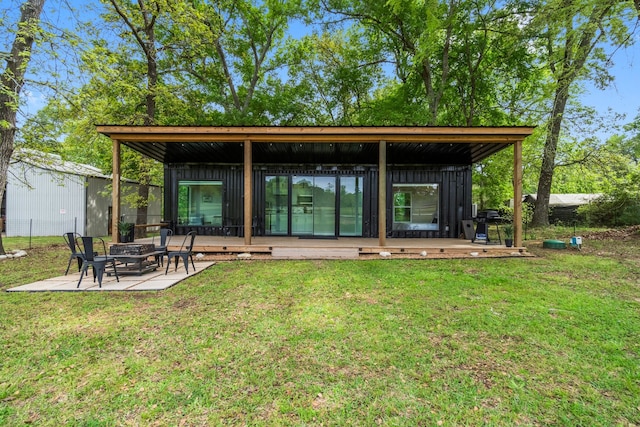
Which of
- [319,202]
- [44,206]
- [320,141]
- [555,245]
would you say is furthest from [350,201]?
[44,206]

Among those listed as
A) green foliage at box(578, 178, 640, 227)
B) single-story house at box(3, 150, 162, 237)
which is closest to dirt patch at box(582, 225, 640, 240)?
green foliage at box(578, 178, 640, 227)

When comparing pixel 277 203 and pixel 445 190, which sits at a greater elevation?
pixel 445 190

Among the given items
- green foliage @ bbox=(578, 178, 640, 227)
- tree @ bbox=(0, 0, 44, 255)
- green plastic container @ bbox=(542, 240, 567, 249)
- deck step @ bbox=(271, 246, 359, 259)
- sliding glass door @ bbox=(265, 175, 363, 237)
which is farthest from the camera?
green foliage @ bbox=(578, 178, 640, 227)

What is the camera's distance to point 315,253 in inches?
270

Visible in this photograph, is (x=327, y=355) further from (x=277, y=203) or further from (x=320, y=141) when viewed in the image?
(x=277, y=203)

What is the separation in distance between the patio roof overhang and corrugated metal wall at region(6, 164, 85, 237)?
836 centimetres

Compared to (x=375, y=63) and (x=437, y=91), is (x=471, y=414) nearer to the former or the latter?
(x=437, y=91)

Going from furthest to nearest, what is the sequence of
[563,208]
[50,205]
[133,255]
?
[563,208] → [50,205] → [133,255]

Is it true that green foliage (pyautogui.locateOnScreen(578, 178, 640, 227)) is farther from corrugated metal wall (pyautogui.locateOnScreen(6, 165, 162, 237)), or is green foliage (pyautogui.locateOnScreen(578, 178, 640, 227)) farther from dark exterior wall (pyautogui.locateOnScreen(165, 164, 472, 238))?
corrugated metal wall (pyautogui.locateOnScreen(6, 165, 162, 237))

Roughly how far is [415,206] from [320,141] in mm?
4154

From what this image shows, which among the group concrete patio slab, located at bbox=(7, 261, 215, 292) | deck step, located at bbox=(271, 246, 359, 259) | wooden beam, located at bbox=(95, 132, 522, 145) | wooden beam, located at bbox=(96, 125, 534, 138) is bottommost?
concrete patio slab, located at bbox=(7, 261, 215, 292)

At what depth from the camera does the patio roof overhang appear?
642 centimetres

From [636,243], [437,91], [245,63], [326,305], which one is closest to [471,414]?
[326,305]

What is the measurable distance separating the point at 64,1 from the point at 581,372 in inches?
413
